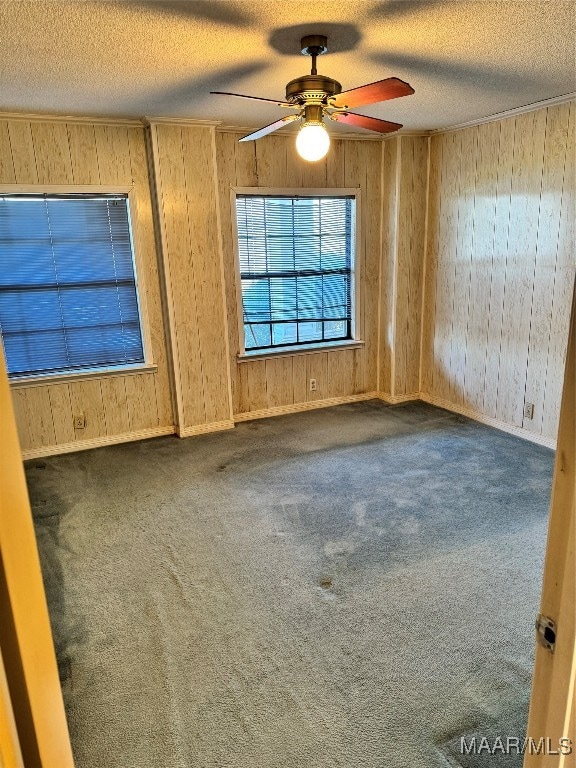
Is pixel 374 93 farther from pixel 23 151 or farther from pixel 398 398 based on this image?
pixel 398 398

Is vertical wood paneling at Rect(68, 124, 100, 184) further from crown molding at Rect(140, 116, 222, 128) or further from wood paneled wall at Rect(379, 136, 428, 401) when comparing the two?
wood paneled wall at Rect(379, 136, 428, 401)

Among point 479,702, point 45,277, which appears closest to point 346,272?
point 45,277

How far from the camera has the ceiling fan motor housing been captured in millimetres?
2359

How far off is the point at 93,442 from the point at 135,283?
1.38 metres

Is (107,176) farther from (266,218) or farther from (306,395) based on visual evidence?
(306,395)

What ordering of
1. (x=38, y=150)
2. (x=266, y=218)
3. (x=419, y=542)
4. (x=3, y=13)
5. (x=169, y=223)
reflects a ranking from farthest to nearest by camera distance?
(x=266, y=218)
(x=169, y=223)
(x=38, y=150)
(x=419, y=542)
(x=3, y=13)

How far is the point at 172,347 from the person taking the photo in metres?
4.35

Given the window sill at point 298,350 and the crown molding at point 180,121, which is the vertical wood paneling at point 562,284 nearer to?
the window sill at point 298,350

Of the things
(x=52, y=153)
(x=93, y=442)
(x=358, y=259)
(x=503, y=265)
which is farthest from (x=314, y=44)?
(x=93, y=442)

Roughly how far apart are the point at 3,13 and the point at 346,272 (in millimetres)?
3564

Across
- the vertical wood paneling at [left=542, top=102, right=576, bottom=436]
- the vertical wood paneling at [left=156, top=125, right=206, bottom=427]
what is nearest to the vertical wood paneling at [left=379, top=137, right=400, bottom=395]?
the vertical wood paneling at [left=542, top=102, right=576, bottom=436]

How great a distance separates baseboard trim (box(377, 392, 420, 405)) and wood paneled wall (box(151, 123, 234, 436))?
1690 mm

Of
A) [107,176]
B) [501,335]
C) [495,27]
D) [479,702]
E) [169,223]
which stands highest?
[495,27]

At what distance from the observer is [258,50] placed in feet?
8.21
